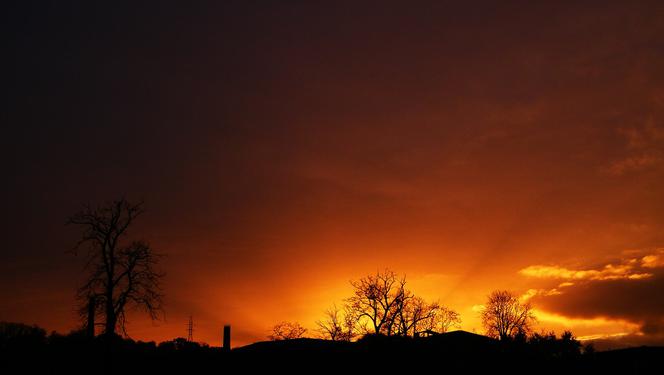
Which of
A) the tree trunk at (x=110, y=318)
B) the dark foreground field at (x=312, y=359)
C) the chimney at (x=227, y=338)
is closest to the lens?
the dark foreground field at (x=312, y=359)

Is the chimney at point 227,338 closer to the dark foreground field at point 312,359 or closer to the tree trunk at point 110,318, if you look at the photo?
the dark foreground field at point 312,359

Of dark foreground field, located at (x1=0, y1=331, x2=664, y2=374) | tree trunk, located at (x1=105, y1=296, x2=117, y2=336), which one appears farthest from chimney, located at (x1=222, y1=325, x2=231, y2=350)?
tree trunk, located at (x1=105, y1=296, x2=117, y2=336)

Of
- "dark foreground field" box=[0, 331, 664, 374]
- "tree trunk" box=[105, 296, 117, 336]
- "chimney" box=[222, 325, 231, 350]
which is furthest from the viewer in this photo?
"chimney" box=[222, 325, 231, 350]

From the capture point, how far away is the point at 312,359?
50.5m

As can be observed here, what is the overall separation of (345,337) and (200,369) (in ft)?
136

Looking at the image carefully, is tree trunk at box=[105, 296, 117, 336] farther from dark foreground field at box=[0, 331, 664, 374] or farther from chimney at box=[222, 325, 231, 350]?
chimney at box=[222, 325, 231, 350]

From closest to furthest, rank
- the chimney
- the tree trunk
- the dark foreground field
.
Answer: the dark foreground field, the tree trunk, the chimney

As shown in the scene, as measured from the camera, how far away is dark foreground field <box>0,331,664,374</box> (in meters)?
46.2

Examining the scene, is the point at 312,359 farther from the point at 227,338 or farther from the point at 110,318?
the point at 110,318

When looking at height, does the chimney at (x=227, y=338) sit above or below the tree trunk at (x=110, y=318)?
below

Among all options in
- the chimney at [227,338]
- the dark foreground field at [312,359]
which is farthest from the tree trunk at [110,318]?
the chimney at [227,338]

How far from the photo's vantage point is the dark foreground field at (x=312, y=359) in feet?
151

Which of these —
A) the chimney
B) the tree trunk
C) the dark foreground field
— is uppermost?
the tree trunk

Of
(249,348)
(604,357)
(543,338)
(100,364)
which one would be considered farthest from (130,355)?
(543,338)
